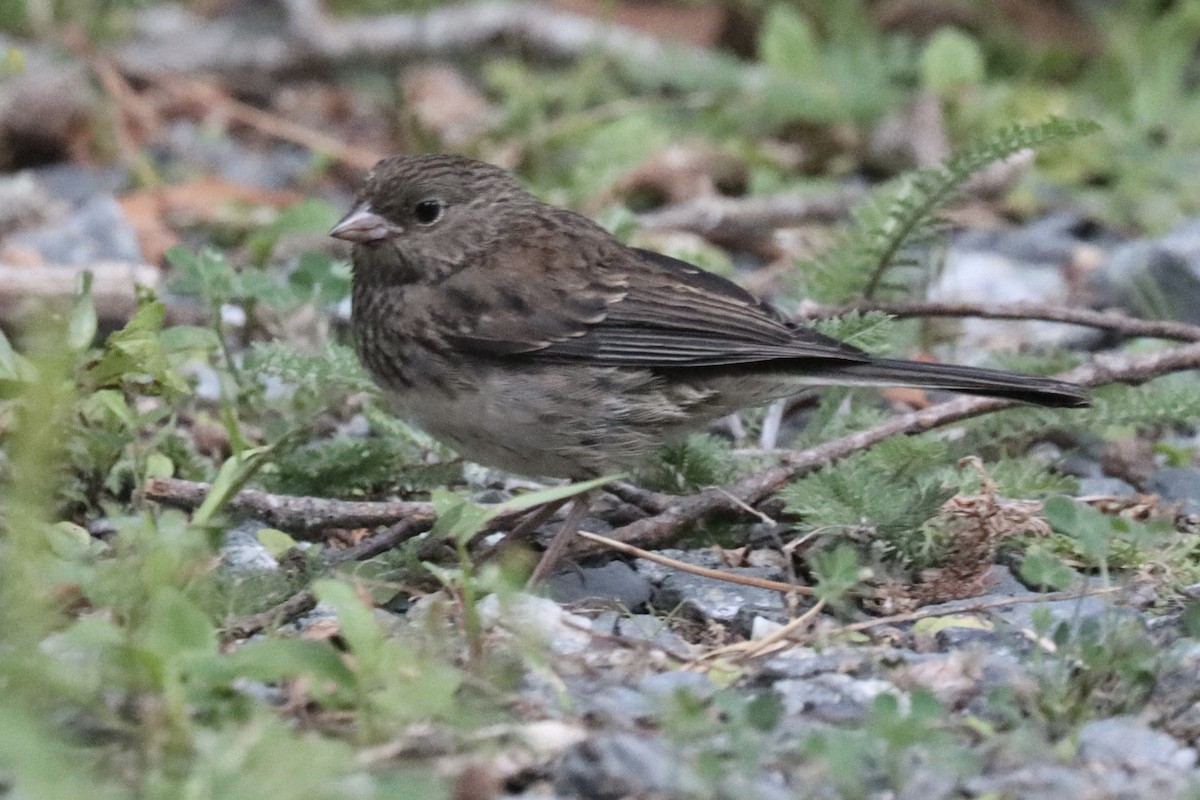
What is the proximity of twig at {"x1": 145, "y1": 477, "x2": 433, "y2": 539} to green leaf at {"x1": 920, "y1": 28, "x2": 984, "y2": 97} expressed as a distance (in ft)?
12.6

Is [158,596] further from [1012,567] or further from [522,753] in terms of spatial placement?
[1012,567]

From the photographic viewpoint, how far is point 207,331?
153 inches

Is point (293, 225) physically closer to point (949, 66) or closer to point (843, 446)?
point (843, 446)

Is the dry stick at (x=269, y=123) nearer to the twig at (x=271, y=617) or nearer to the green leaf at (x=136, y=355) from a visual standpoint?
the green leaf at (x=136, y=355)

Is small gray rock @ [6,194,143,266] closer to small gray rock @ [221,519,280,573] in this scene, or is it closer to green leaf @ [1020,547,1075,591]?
small gray rock @ [221,519,280,573]

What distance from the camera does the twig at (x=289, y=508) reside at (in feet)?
12.1

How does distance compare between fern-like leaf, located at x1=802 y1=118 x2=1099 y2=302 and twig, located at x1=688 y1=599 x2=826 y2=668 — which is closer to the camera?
twig, located at x1=688 y1=599 x2=826 y2=668

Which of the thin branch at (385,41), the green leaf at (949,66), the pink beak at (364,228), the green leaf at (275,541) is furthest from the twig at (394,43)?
the green leaf at (275,541)

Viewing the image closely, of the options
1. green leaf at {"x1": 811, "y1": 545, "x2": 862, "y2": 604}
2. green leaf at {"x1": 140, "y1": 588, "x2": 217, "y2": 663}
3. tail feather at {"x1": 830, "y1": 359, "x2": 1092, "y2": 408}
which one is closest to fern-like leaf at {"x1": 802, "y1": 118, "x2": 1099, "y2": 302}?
tail feather at {"x1": 830, "y1": 359, "x2": 1092, "y2": 408}

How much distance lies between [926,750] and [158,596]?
3.86 ft

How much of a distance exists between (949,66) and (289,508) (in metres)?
4.02

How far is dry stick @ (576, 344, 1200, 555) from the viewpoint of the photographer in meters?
3.75

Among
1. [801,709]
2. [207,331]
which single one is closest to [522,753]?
[801,709]

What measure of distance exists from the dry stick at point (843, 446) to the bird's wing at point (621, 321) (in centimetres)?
21
